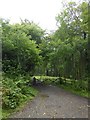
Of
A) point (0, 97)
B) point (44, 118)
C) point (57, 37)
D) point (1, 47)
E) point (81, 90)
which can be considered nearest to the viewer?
point (44, 118)

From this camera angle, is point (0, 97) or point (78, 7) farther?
point (78, 7)

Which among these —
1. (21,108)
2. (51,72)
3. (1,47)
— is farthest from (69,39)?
(51,72)

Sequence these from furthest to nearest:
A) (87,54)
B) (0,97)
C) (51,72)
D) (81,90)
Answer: (51,72), (87,54), (81,90), (0,97)

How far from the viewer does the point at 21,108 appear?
11805mm

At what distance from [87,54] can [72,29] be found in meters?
3.22

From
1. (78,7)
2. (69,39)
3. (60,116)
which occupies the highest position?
(78,7)

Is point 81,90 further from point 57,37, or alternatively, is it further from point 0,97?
point 0,97

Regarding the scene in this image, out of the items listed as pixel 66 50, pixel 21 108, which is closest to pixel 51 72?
pixel 66 50

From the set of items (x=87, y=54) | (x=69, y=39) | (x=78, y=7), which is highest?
(x=78, y=7)

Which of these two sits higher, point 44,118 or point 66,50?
point 66,50

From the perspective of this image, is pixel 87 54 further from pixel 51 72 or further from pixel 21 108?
pixel 51 72

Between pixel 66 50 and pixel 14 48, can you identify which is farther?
pixel 66 50

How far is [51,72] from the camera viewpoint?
4881 cm

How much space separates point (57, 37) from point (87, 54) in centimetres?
507
